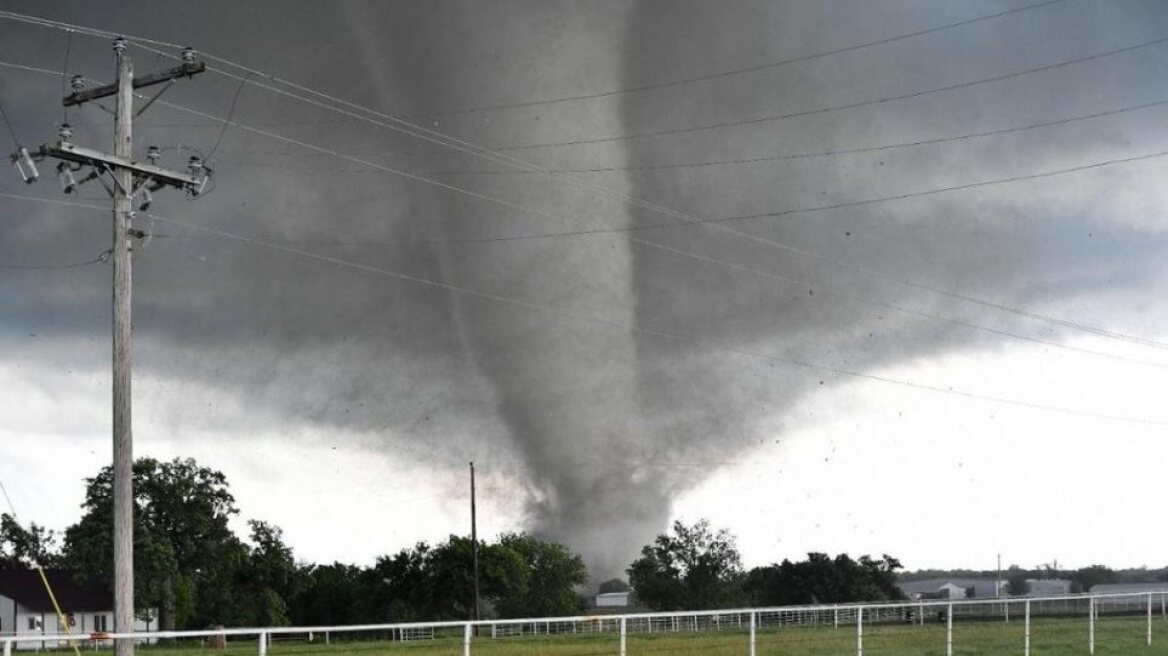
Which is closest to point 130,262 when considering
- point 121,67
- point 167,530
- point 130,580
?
point 121,67

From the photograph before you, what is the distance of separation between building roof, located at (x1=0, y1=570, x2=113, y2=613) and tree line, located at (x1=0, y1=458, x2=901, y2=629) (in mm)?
2731

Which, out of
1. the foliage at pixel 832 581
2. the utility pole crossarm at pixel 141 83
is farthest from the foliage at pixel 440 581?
the utility pole crossarm at pixel 141 83

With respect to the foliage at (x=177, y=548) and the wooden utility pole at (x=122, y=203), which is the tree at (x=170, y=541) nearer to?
the foliage at (x=177, y=548)

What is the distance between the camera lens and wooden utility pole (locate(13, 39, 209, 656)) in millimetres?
25000

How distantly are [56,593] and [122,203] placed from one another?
8837cm

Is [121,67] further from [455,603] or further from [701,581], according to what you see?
[701,581]

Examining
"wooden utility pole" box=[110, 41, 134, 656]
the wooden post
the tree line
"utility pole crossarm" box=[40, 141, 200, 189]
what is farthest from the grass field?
the tree line

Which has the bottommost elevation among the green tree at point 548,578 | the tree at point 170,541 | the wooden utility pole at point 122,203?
the green tree at point 548,578

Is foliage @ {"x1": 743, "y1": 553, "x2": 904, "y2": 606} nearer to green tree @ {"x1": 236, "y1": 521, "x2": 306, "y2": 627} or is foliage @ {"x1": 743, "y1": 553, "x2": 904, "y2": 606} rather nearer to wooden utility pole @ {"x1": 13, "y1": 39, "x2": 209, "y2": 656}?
green tree @ {"x1": 236, "y1": 521, "x2": 306, "y2": 627}

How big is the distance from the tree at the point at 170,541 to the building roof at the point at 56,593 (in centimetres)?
1305

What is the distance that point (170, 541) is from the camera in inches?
3433

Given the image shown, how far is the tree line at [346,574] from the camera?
8725cm

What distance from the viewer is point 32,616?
105m

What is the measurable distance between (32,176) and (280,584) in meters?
75.8
